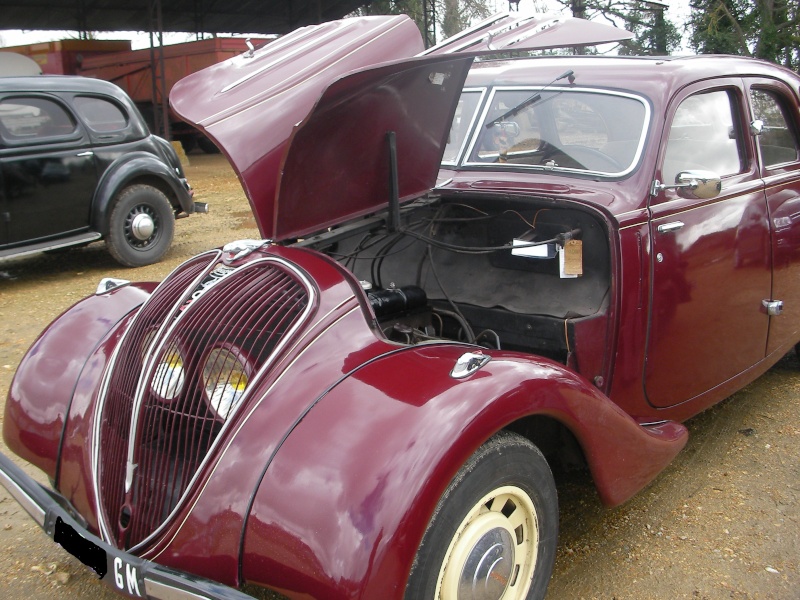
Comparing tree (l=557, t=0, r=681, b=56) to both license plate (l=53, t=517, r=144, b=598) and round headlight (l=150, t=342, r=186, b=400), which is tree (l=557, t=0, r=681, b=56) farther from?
license plate (l=53, t=517, r=144, b=598)

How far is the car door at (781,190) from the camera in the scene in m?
3.61

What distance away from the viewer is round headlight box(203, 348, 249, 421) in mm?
2236

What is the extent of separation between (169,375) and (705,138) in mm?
2583

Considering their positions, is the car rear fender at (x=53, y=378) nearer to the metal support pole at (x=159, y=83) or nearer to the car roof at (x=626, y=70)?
the car roof at (x=626, y=70)

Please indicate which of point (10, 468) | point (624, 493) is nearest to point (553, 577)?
point (624, 493)

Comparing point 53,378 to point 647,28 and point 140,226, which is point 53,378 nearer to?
point 140,226

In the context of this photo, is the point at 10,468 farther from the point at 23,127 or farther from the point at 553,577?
the point at 23,127

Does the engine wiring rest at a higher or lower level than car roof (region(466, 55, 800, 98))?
lower

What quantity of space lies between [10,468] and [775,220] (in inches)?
134

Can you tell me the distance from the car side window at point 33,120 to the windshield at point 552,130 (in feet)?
16.7

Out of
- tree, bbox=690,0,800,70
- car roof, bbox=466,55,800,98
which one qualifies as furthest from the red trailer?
car roof, bbox=466,55,800,98

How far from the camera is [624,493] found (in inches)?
103

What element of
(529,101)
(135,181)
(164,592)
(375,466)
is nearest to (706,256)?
(529,101)

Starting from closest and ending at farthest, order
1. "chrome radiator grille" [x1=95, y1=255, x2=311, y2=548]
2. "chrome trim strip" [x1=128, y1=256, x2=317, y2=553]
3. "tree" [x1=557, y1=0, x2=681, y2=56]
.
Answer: "chrome trim strip" [x1=128, y1=256, x2=317, y2=553] → "chrome radiator grille" [x1=95, y1=255, x2=311, y2=548] → "tree" [x1=557, y1=0, x2=681, y2=56]
